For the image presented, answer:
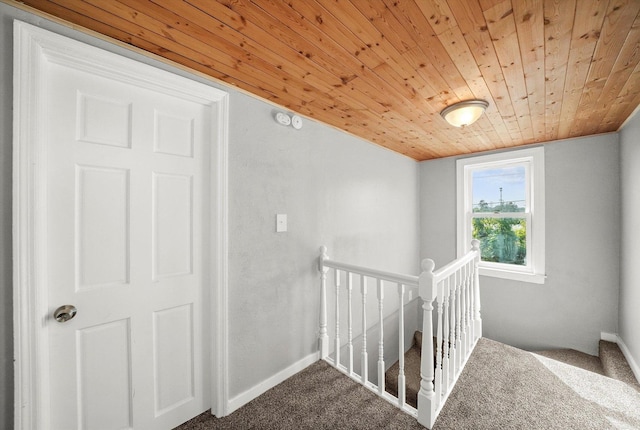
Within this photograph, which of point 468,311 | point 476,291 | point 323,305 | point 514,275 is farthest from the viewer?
point 514,275

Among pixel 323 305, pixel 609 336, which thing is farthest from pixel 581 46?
pixel 609 336

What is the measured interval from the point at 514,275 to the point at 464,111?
2258 mm

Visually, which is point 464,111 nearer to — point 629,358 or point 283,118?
point 283,118

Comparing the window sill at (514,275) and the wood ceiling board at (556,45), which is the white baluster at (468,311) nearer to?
the window sill at (514,275)

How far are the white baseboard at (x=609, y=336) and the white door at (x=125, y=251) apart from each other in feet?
12.0

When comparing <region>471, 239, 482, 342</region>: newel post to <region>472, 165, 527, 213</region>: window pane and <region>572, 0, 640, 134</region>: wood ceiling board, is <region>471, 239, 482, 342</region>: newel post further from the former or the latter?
<region>572, 0, 640, 134</region>: wood ceiling board

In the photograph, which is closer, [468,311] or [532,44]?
[532,44]

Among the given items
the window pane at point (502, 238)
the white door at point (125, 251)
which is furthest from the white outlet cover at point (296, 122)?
the window pane at point (502, 238)

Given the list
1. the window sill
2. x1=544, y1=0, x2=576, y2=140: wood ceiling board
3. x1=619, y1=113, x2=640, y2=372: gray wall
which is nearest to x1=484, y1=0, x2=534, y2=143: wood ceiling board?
x1=544, y1=0, x2=576, y2=140: wood ceiling board

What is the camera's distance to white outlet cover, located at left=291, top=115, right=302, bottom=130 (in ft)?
6.24

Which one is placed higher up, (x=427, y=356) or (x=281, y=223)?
(x=281, y=223)

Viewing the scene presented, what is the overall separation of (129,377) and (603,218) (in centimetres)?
408

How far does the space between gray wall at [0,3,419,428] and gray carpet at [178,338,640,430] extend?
20cm

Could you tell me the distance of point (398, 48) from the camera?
1232mm
